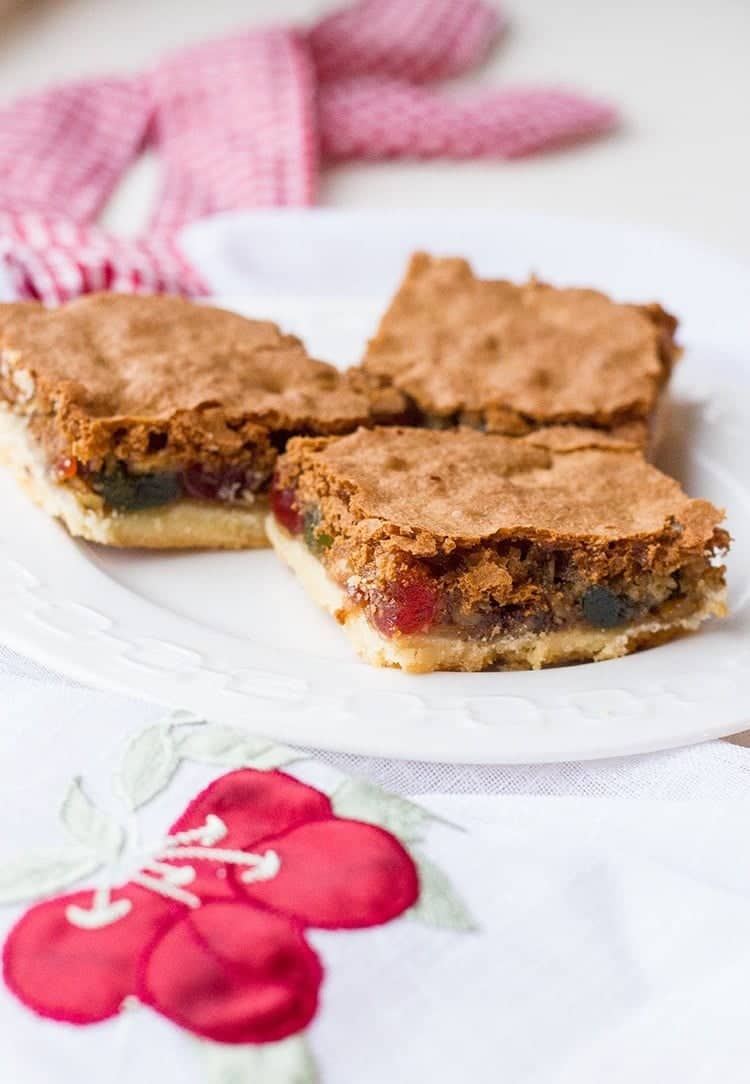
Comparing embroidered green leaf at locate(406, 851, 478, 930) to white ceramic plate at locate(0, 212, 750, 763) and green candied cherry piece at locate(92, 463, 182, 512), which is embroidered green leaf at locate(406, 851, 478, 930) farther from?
green candied cherry piece at locate(92, 463, 182, 512)

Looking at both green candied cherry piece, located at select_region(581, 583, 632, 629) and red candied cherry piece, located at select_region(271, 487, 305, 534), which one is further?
red candied cherry piece, located at select_region(271, 487, 305, 534)

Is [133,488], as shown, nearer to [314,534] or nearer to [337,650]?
[314,534]

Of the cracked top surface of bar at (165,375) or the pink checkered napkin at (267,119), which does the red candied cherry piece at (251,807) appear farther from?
the pink checkered napkin at (267,119)

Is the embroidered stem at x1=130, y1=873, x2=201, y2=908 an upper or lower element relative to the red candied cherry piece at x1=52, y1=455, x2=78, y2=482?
upper

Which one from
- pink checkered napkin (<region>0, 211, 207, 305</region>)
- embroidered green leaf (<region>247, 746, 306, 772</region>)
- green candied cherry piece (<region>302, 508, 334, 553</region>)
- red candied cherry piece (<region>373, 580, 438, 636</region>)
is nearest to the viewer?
embroidered green leaf (<region>247, 746, 306, 772</region>)

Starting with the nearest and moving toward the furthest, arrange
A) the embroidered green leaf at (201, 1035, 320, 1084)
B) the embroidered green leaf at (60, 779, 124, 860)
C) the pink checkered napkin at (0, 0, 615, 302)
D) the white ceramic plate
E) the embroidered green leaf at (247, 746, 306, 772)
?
the embroidered green leaf at (201, 1035, 320, 1084) → the embroidered green leaf at (60, 779, 124, 860) → the embroidered green leaf at (247, 746, 306, 772) → the white ceramic plate → the pink checkered napkin at (0, 0, 615, 302)

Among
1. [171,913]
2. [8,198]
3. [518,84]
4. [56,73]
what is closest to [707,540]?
[171,913]

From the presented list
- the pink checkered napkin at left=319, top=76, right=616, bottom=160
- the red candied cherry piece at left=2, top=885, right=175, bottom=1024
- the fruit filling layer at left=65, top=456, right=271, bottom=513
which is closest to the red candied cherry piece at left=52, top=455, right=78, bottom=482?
the fruit filling layer at left=65, top=456, right=271, bottom=513
